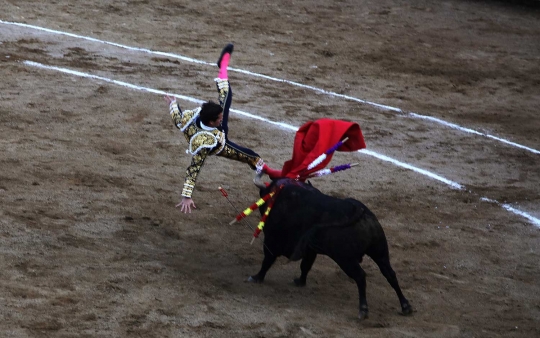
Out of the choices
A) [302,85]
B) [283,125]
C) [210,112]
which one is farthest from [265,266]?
[302,85]

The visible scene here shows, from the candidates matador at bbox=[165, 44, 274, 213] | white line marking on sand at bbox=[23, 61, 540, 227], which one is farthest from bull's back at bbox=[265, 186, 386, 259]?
white line marking on sand at bbox=[23, 61, 540, 227]

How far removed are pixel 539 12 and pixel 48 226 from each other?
35.9 ft

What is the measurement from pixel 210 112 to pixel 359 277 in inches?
65.3

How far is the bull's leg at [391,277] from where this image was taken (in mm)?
5793

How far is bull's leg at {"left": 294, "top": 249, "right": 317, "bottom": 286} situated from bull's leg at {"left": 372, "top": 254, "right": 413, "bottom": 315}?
0.50m

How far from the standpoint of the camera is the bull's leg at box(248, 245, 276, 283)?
241 inches

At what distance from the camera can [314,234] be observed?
5746 mm

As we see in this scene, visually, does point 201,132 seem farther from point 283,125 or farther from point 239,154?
point 283,125

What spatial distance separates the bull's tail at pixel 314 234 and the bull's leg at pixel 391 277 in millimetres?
354

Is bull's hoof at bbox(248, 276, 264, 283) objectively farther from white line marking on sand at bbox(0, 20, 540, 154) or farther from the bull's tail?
white line marking on sand at bbox(0, 20, 540, 154)

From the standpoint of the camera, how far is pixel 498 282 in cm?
658

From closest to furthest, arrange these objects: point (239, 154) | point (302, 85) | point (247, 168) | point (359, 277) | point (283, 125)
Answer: point (359, 277)
point (239, 154)
point (247, 168)
point (283, 125)
point (302, 85)

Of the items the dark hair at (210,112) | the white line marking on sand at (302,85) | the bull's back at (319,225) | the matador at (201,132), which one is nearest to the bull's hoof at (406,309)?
the bull's back at (319,225)

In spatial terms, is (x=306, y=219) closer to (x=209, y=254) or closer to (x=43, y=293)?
(x=209, y=254)
